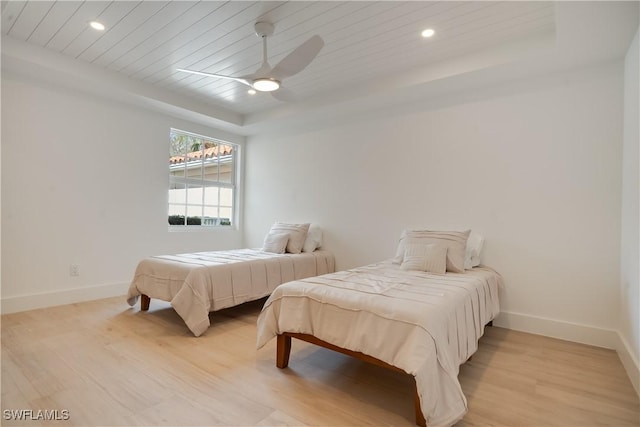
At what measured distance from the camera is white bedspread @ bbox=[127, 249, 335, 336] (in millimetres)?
2744

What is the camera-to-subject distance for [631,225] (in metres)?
2.23

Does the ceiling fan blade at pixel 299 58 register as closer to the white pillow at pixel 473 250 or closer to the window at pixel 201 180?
the white pillow at pixel 473 250

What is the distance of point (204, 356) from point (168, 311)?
1.27 m

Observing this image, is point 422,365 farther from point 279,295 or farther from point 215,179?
point 215,179

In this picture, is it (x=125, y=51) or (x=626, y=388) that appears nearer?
(x=626, y=388)

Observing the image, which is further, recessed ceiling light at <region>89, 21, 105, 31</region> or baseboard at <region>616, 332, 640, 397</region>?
recessed ceiling light at <region>89, 21, 105, 31</region>

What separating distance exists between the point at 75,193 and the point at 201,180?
1.67 metres

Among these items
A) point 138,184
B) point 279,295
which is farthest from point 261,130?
point 279,295

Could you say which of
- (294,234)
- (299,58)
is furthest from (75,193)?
(299,58)

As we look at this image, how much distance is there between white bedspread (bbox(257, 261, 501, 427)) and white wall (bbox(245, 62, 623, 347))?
769 mm

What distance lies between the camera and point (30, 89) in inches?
128

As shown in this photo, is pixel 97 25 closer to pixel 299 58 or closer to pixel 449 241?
pixel 299 58

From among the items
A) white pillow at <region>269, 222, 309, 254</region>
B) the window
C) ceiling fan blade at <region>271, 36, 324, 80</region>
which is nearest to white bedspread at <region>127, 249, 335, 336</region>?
white pillow at <region>269, 222, 309, 254</region>

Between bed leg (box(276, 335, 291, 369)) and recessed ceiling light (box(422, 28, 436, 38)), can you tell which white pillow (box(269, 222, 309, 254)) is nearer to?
bed leg (box(276, 335, 291, 369))
